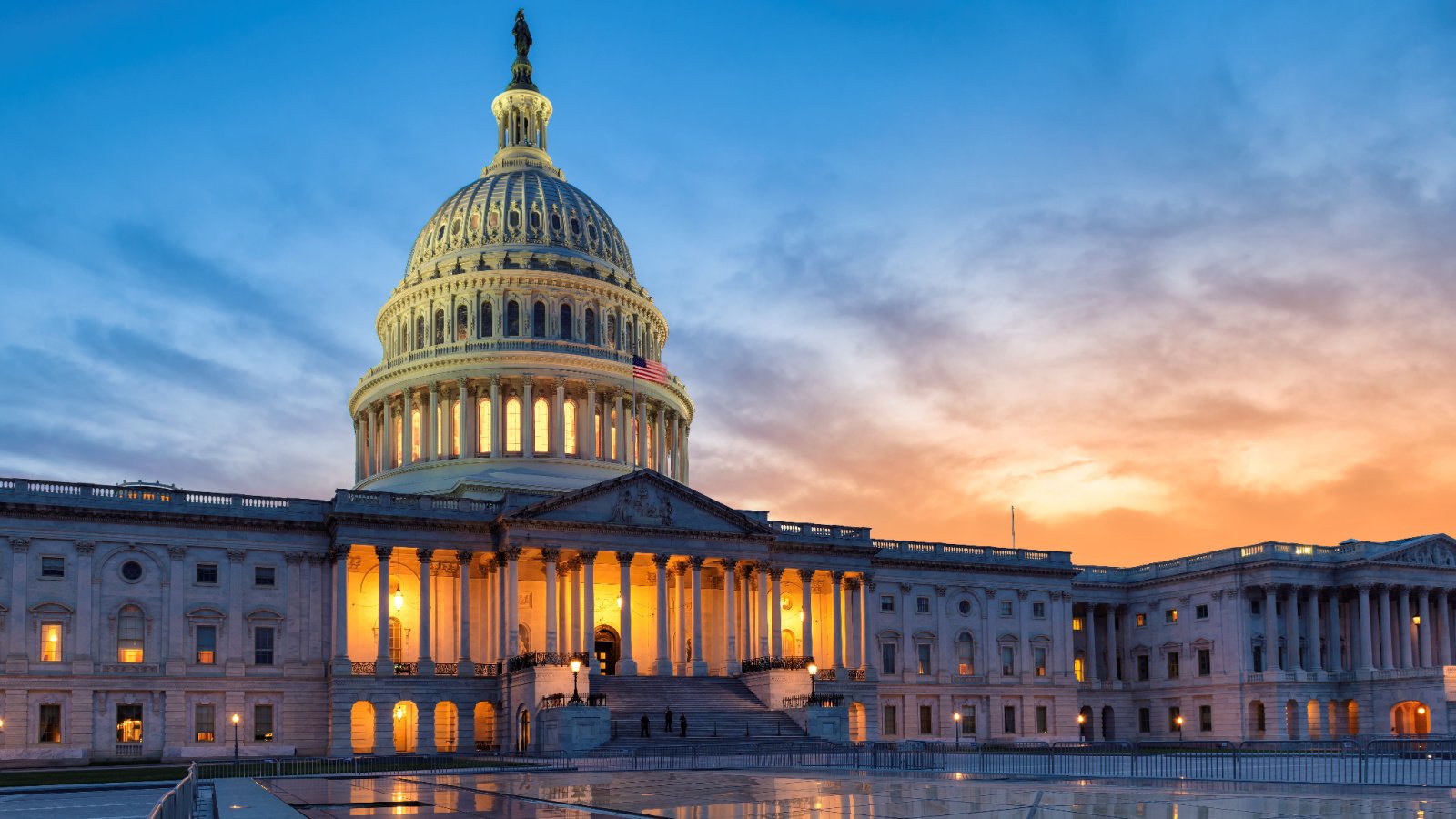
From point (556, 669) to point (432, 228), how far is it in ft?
160

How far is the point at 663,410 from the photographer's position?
108 m

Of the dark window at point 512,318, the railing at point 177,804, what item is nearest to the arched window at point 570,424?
the dark window at point 512,318

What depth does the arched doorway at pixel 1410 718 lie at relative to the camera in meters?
97.9

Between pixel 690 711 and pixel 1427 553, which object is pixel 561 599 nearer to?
pixel 690 711

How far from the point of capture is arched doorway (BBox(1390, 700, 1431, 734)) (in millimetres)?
97875

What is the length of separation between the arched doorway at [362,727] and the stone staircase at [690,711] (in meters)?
12.5

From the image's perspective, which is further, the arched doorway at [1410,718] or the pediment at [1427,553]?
the pediment at [1427,553]

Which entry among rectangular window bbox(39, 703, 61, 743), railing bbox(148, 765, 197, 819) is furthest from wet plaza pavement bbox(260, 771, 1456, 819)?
rectangular window bbox(39, 703, 61, 743)

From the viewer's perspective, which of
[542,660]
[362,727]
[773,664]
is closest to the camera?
[542,660]

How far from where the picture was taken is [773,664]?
267 ft

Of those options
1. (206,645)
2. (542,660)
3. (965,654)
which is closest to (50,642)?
(206,645)

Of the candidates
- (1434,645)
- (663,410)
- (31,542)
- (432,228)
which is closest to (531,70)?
(432,228)

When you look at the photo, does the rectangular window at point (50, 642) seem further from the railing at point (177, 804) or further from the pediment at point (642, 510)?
the railing at point (177, 804)

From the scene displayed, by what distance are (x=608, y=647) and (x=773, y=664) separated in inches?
566
